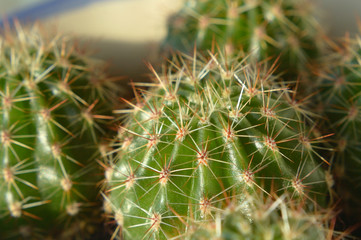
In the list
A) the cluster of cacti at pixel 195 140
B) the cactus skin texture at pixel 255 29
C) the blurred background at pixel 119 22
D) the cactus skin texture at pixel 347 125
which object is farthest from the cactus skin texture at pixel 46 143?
the cactus skin texture at pixel 347 125

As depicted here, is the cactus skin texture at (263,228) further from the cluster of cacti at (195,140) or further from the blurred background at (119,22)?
the blurred background at (119,22)

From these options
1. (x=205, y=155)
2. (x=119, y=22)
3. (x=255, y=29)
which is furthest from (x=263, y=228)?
(x=119, y=22)

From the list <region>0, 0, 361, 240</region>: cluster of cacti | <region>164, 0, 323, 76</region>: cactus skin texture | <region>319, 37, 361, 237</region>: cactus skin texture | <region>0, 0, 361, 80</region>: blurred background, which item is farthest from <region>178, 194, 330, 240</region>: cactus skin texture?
<region>0, 0, 361, 80</region>: blurred background

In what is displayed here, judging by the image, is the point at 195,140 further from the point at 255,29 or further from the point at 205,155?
the point at 255,29

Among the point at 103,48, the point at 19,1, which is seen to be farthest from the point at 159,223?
the point at 19,1

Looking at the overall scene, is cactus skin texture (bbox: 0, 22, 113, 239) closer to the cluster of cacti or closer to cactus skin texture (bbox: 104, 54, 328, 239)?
the cluster of cacti

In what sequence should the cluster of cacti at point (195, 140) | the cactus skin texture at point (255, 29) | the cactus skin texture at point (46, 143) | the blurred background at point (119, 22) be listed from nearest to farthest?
the cluster of cacti at point (195, 140) < the cactus skin texture at point (46, 143) < the cactus skin texture at point (255, 29) < the blurred background at point (119, 22)
